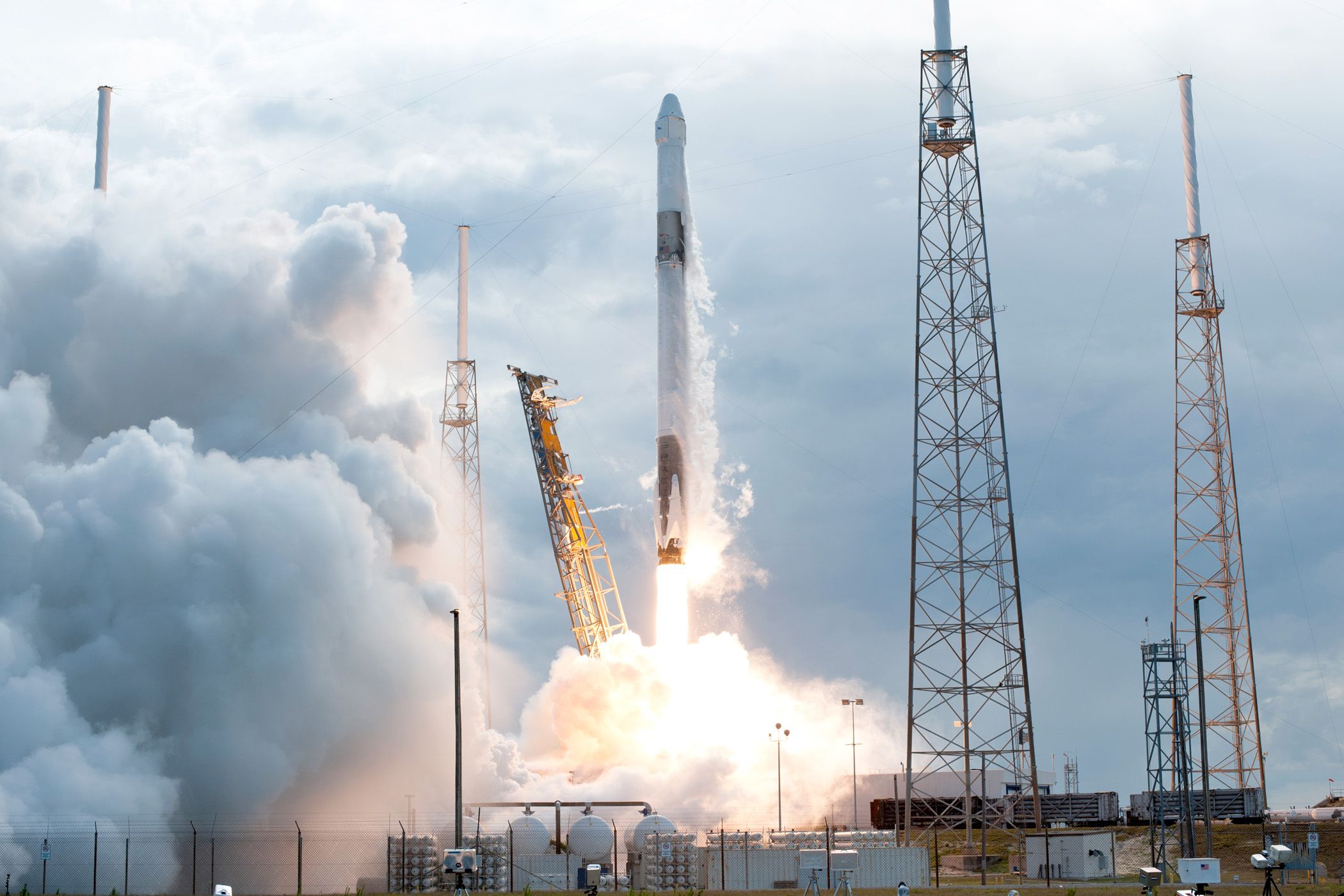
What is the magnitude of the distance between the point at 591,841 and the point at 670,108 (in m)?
Answer: 29.1

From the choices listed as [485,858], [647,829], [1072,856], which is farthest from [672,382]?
[1072,856]

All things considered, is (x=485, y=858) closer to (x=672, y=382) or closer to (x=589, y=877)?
(x=589, y=877)

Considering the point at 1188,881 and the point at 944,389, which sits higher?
the point at 944,389

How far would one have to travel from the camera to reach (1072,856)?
→ 54250mm

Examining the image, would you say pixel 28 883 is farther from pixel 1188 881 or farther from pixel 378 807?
pixel 1188 881

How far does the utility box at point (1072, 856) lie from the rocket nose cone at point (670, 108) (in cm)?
3033

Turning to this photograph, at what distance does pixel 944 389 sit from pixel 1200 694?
1280 cm

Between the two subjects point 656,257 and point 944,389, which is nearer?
point 944,389

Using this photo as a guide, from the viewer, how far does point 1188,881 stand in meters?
→ 30.6

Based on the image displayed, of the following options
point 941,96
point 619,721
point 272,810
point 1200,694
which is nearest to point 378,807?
point 272,810

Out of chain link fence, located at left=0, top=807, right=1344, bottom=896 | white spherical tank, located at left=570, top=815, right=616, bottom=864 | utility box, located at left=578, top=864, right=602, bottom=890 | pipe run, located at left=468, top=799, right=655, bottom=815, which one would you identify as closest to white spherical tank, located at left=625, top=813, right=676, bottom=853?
chain link fence, located at left=0, top=807, right=1344, bottom=896

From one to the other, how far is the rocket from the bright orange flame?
1.21ft

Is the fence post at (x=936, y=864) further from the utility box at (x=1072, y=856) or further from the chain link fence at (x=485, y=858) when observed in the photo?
the utility box at (x=1072, y=856)

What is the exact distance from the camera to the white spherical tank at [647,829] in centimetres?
5138
